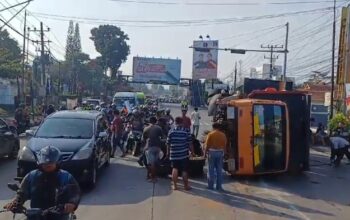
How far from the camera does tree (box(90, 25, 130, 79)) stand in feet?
326

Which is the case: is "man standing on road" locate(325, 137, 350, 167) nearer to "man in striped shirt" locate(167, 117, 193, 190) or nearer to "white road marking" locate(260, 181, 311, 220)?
"white road marking" locate(260, 181, 311, 220)

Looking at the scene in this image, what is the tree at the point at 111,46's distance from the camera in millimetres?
99500

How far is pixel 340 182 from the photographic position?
1463 centimetres

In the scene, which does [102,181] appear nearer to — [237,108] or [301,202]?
[237,108]

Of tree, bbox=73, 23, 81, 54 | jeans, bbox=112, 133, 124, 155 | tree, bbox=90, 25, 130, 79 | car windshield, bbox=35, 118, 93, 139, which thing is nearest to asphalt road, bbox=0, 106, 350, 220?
car windshield, bbox=35, 118, 93, 139

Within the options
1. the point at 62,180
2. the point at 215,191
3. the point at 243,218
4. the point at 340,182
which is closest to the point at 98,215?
the point at 243,218

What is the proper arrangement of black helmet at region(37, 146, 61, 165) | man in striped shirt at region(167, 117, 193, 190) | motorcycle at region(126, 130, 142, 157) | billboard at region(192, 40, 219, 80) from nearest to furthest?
black helmet at region(37, 146, 61, 165)
man in striped shirt at region(167, 117, 193, 190)
motorcycle at region(126, 130, 142, 157)
billboard at region(192, 40, 219, 80)

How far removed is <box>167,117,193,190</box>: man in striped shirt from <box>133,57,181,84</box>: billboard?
62340 millimetres

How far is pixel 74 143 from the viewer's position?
11.8 metres

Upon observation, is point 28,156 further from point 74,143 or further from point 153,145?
point 153,145

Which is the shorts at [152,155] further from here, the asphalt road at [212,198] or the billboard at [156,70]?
the billboard at [156,70]

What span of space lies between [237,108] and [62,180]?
9.10m

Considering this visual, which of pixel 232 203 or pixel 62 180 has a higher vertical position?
pixel 62 180

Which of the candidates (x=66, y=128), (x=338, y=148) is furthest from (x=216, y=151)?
(x=338, y=148)
